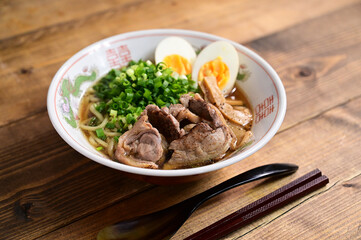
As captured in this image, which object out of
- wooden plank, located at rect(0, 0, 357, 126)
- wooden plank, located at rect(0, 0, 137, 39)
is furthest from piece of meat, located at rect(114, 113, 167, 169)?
wooden plank, located at rect(0, 0, 137, 39)

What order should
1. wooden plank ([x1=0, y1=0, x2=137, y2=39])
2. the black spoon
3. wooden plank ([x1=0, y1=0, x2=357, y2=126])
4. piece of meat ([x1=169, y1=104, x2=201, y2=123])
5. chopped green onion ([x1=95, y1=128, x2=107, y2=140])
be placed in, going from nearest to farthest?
the black spoon
piece of meat ([x1=169, y1=104, x2=201, y2=123])
chopped green onion ([x1=95, y1=128, x2=107, y2=140])
wooden plank ([x1=0, y1=0, x2=357, y2=126])
wooden plank ([x1=0, y1=0, x2=137, y2=39])

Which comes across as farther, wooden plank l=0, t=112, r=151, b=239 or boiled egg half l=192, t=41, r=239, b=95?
boiled egg half l=192, t=41, r=239, b=95

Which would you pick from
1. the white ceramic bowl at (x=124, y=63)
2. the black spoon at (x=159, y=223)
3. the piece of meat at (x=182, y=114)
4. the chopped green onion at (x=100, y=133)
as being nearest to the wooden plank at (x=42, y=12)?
the white ceramic bowl at (x=124, y=63)

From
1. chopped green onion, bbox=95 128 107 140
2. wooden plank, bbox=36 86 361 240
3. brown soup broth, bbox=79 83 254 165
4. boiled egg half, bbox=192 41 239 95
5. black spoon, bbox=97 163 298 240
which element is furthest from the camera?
boiled egg half, bbox=192 41 239 95

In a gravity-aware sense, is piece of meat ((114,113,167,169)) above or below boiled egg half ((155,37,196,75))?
below

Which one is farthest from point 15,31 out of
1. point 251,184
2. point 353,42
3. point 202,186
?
point 353,42

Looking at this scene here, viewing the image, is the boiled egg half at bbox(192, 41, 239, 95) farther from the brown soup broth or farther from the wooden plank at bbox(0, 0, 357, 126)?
the wooden plank at bbox(0, 0, 357, 126)
